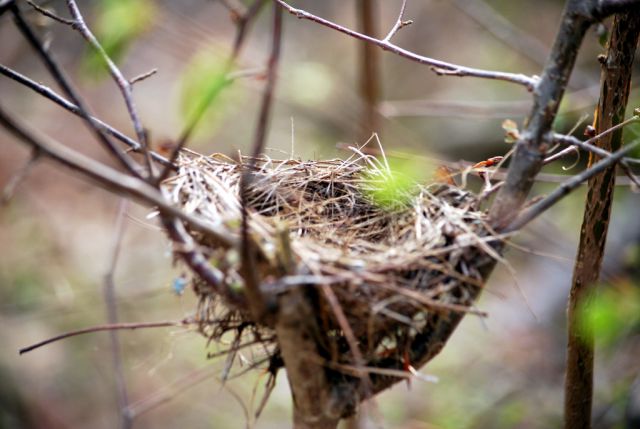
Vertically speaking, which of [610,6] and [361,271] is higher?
[610,6]

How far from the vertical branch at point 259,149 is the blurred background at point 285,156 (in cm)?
113

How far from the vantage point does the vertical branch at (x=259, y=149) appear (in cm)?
99

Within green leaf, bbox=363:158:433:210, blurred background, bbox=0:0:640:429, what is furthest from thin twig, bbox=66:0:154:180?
green leaf, bbox=363:158:433:210

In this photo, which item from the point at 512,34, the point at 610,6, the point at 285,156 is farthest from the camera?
the point at 512,34

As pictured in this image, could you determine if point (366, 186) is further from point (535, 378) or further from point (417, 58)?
point (535, 378)

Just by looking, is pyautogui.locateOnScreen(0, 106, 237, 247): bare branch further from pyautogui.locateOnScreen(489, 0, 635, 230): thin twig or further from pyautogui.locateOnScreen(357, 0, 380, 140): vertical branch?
pyautogui.locateOnScreen(357, 0, 380, 140): vertical branch

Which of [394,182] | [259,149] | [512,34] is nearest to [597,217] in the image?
[394,182]

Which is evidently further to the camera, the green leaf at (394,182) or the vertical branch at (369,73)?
the vertical branch at (369,73)

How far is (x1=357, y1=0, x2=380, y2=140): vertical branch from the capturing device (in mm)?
3764

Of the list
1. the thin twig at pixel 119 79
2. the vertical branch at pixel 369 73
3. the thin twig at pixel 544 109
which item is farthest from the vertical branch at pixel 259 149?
the vertical branch at pixel 369 73

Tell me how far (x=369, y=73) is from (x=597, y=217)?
237cm

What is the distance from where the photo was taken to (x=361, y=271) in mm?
1380

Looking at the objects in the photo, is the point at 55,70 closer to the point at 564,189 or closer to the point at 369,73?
the point at 564,189

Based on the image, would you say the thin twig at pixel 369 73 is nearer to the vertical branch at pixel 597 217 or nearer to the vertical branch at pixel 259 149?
the vertical branch at pixel 597 217
